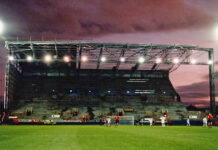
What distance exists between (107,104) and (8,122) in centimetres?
2076

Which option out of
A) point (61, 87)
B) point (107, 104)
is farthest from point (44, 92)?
point (107, 104)

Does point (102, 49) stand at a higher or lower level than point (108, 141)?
higher

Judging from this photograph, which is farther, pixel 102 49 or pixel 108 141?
pixel 102 49

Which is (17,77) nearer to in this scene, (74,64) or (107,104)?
(74,64)

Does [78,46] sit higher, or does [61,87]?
[78,46]

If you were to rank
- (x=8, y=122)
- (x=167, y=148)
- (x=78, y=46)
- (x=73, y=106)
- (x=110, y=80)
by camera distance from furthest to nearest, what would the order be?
(x=110, y=80) < (x=73, y=106) < (x=78, y=46) < (x=8, y=122) < (x=167, y=148)

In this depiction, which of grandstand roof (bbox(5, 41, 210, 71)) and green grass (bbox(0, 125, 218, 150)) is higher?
grandstand roof (bbox(5, 41, 210, 71))

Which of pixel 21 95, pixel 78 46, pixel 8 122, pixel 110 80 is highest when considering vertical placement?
pixel 78 46

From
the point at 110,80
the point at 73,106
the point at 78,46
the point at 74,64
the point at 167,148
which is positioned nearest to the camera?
the point at 167,148

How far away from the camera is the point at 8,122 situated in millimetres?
37062

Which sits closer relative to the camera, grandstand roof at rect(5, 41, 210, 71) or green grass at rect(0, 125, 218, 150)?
green grass at rect(0, 125, 218, 150)

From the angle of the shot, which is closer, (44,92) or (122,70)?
(44,92)

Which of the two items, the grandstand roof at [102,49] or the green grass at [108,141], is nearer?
the green grass at [108,141]

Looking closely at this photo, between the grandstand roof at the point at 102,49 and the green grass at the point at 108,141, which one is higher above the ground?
the grandstand roof at the point at 102,49
